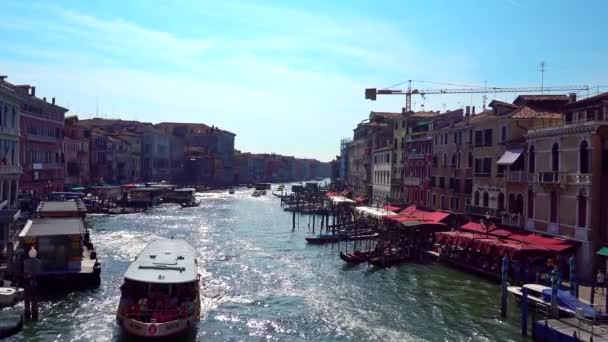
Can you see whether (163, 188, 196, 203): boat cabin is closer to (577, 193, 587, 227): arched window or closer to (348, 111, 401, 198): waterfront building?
(348, 111, 401, 198): waterfront building

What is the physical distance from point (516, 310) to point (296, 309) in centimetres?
1004

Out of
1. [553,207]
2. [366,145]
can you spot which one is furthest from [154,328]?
[366,145]

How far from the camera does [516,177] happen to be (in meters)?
38.0

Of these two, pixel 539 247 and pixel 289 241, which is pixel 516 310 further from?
pixel 289 241

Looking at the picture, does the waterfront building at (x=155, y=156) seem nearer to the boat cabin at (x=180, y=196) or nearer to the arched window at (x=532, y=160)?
the boat cabin at (x=180, y=196)

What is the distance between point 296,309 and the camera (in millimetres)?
28062

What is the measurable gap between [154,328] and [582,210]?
22.3 m

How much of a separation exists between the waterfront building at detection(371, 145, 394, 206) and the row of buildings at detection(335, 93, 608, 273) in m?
1.83

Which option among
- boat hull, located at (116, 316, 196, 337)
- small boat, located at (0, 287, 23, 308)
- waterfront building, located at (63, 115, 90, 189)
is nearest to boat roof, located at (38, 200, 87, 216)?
small boat, located at (0, 287, 23, 308)

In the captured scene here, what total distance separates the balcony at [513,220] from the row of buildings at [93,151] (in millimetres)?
34498

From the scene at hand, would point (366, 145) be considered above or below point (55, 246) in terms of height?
above

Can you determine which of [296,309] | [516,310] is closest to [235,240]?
[296,309]

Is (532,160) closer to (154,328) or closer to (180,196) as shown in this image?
(154,328)

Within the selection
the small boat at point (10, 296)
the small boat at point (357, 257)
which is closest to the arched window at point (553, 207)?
the small boat at point (357, 257)
